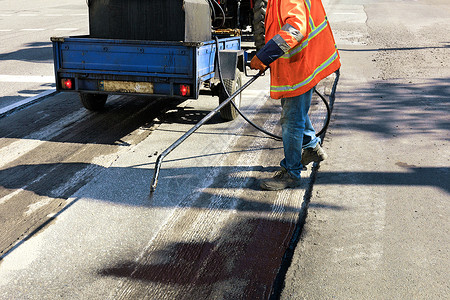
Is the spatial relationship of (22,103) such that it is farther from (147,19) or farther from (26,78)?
(147,19)

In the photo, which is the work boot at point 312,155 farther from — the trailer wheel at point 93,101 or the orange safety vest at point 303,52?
the trailer wheel at point 93,101

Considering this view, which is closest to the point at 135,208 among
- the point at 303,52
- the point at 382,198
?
the point at 303,52

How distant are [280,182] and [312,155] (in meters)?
0.58

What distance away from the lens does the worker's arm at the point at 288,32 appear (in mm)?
3781

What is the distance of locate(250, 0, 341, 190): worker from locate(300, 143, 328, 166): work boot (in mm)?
170

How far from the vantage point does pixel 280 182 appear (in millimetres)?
4332

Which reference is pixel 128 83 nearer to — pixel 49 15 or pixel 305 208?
pixel 305 208

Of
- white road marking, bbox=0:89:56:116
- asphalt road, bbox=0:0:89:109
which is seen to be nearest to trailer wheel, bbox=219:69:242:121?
white road marking, bbox=0:89:56:116

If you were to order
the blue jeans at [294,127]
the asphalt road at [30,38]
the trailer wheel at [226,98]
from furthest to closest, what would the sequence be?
1. the asphalt road at [30,38]
2. the trailer wheel at [226,98]
3. the blue jeans at [294,127]

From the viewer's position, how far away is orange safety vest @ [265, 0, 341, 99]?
3.89 m

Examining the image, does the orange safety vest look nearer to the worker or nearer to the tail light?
the worker

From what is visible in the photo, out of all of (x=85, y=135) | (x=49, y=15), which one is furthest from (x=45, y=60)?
(x=49, y=15)

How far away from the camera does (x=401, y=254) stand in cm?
325

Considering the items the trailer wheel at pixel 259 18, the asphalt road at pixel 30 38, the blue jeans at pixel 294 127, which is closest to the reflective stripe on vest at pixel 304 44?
the blue jeans at pixel 294 127
